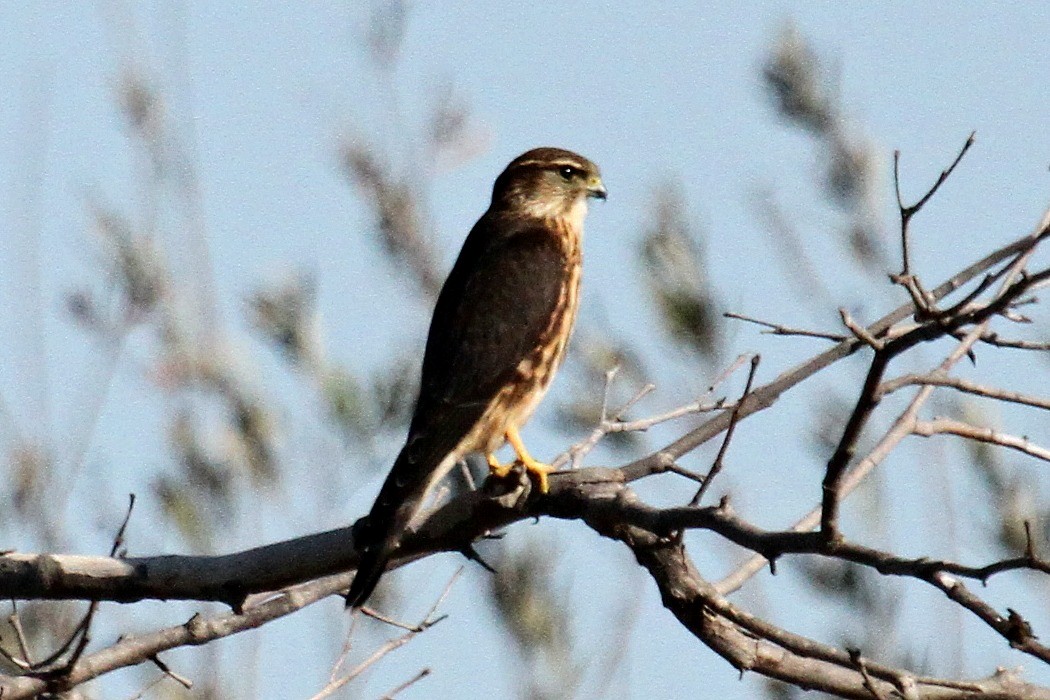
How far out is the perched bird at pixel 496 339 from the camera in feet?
13.0

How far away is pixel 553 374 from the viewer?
5.00m

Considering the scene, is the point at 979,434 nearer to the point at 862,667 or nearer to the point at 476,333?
the point at 862,667

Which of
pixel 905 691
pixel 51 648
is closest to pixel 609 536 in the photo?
pixel 905 691

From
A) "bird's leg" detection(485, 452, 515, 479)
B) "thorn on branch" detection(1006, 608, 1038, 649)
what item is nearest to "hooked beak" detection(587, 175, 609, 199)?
"bird's leg" detection(485, 452, 515, 479)

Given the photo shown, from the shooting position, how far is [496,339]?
487cm

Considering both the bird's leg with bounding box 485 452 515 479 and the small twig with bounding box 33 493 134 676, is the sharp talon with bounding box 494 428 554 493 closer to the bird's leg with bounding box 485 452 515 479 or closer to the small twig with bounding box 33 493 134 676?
the bird's leg with bounding box 485 452 515 479

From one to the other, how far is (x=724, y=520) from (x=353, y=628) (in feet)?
5.47

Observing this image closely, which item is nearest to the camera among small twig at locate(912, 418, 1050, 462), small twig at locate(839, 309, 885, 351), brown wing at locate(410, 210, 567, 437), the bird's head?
small twig at locate(839, 309, 885, 351)

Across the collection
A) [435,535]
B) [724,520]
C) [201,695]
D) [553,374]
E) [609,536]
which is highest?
[553,374]

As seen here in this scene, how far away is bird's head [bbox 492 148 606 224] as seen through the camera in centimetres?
575

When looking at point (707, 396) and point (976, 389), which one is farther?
point (707, 396)

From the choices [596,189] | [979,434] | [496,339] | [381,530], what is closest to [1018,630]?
[979,434]

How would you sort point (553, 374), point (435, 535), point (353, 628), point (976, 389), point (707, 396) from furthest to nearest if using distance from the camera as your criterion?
1. point (553, 374)
2. point (353, 628)
3. point (707, 396)
4. point (435, 535)
5. point (976, 389)

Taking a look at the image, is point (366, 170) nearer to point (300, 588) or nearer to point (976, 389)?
point (300, 588)
